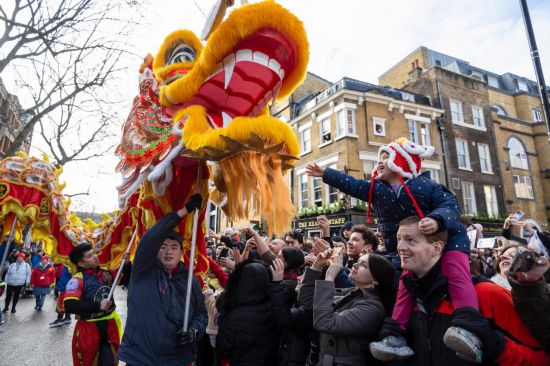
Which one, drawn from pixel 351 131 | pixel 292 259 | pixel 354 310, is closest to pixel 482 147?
pixel 351 131

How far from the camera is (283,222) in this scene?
218cm

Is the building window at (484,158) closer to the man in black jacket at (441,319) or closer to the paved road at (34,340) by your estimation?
the paved road at (34,340)

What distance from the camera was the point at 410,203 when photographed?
2424 millimetres

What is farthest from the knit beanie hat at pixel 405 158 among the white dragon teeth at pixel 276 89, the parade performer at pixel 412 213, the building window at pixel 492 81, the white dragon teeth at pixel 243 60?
the building window at pixel 492 81

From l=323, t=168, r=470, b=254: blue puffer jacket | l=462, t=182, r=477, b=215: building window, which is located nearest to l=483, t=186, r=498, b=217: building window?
l=462, t=182, r=477, b=215: building window

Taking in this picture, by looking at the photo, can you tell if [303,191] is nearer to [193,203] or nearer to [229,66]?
[193,203]

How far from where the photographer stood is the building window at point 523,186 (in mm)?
21203

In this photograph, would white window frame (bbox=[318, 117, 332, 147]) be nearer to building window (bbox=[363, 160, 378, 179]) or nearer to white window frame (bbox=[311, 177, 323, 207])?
white window frame (bbox=[311, 177, 323, 207])

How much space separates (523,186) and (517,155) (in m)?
2.07

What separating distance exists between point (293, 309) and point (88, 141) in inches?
498

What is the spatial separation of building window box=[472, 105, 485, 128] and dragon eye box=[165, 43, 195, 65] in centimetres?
2231

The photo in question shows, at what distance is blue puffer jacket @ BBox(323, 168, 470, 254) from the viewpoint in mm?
2023

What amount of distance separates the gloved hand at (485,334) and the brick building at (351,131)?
1346 cm

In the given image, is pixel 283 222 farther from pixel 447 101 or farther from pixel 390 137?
pixel 447 101
